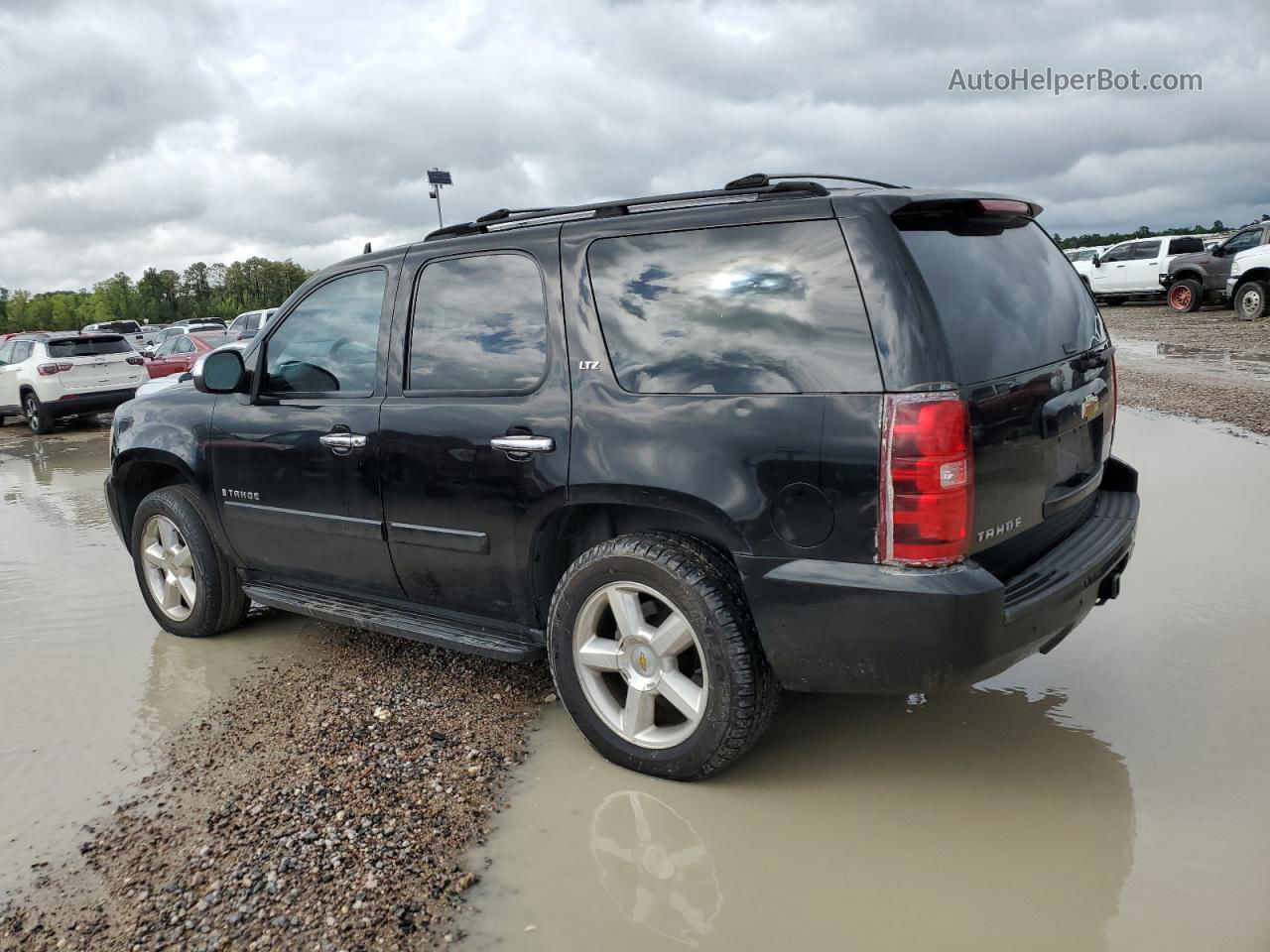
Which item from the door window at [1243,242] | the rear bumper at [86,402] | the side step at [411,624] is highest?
the door window at [1243,242]

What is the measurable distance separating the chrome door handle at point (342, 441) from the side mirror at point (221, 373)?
66 centimetres

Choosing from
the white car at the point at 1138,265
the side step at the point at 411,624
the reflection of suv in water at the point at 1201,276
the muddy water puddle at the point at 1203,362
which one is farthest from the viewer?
the white car at the point at 1138,265

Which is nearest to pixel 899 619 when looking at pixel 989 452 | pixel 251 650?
pixel 989 452

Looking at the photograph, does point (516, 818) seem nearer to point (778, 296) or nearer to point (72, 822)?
point (72, 822)

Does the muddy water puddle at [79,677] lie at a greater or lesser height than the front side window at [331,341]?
lesser

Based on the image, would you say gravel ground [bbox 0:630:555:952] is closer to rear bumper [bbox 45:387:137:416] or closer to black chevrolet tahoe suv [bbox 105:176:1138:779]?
black chevrolet tahoe suv [bbox 105:176:1138:779]

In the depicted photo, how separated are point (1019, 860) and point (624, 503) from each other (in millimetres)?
1564

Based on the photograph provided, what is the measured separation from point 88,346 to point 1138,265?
25.9 meters

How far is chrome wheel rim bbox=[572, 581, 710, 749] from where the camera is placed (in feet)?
9.98

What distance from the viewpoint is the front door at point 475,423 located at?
3326mm

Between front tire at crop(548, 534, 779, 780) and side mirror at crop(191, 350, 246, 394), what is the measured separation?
2028 mm

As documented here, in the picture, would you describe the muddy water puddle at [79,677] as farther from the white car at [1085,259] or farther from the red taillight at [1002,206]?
the white car at [1085,259]

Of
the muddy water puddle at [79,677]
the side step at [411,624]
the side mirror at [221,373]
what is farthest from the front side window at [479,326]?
the muddy water puddle at [79,677]

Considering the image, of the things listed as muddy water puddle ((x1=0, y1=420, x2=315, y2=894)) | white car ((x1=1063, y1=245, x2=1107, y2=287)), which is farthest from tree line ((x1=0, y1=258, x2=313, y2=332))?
muddy water puddle ((x1=0, y1=420, x2=315, y2=894))
